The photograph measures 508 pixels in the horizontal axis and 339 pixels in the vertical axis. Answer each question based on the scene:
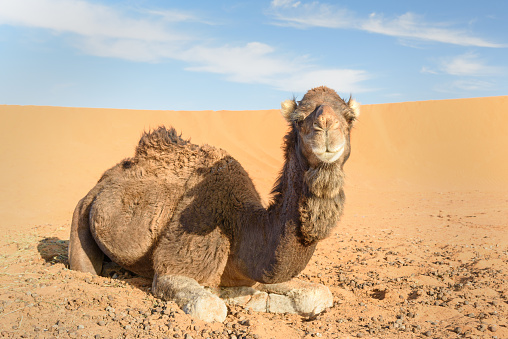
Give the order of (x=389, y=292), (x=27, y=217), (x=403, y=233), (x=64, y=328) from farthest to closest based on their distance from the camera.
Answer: (x=27, y=217), (x=403, y=233), (x=389, y=292), (x=64, y=328)

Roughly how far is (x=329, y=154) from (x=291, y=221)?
2.84 ft

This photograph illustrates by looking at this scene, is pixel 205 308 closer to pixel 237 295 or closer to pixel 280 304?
pixel 237 295

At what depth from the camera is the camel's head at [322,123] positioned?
334 cm

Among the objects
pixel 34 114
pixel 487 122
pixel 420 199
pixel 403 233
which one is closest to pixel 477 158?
pixel 487 122

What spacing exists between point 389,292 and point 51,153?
22.4m

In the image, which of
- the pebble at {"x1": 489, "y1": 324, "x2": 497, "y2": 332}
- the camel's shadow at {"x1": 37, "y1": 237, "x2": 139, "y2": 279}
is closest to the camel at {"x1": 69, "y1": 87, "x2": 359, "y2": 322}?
the camel's shadow at {"x1": 37, "y1": 237, "x2": 139, "y2": 279}

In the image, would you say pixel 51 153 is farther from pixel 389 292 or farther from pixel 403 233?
pixel 389 292

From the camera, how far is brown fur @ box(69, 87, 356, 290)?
3.74 m

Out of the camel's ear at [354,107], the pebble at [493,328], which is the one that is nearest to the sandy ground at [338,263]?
the pebble at [493,328]

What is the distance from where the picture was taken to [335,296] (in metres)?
5.61

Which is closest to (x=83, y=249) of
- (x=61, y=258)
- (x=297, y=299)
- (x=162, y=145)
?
(x=61, y=258)

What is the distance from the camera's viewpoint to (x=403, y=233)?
33.6ft

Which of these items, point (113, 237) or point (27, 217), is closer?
point (113, 237)

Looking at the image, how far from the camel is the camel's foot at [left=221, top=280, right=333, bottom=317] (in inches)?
0.5
